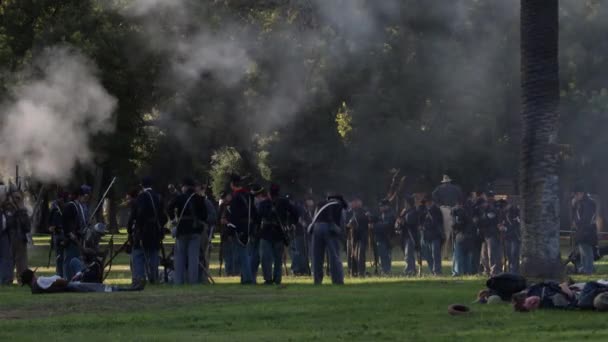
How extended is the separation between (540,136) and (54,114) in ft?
55.8

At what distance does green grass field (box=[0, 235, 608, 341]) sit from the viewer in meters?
16.1

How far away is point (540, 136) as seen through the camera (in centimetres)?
2509

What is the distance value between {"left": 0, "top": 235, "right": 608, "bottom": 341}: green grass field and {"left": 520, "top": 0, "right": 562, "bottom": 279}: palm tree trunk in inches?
65.6

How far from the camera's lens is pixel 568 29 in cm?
5747

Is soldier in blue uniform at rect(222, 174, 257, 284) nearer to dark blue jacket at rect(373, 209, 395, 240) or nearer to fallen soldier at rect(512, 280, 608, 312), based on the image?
dark blue jacket at rect(373, 209, 395, 240)

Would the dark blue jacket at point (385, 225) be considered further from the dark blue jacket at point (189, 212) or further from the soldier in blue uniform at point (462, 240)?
the dark blue jacket at point (189, 212)

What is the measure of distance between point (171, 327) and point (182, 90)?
30.1m

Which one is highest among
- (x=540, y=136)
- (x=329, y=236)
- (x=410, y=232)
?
(x=540, y=136)

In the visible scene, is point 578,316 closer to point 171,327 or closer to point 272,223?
point 171,327

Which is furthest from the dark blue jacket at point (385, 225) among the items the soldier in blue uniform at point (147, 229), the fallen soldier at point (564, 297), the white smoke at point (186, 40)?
the fallen soldier at point (564, 297)

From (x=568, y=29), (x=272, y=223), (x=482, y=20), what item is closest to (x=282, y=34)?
(x=482, y=20)

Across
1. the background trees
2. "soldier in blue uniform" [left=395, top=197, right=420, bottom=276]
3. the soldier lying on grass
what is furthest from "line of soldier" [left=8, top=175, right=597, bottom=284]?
the background trees

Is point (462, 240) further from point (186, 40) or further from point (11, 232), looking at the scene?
point (186, 40)

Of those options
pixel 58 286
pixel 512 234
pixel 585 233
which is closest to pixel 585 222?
pixel 585 233
